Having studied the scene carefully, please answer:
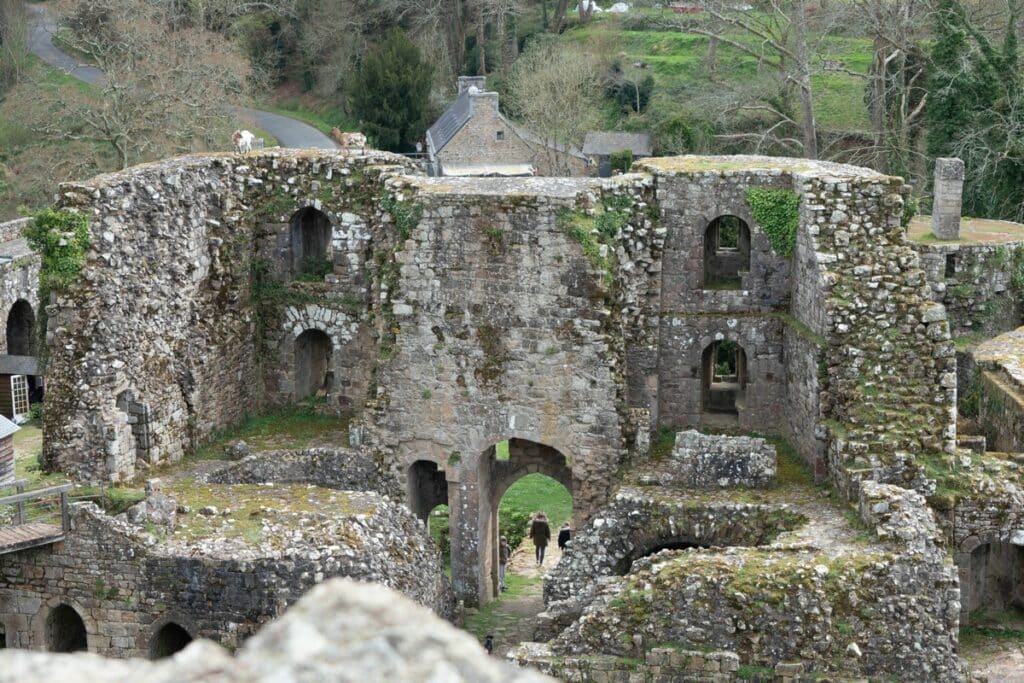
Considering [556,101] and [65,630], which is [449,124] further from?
[65,630]

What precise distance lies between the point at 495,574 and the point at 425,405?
126 inches

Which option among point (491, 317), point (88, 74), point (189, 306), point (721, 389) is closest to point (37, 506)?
point (189, 306)

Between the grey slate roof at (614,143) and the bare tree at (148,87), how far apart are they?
33.6ft

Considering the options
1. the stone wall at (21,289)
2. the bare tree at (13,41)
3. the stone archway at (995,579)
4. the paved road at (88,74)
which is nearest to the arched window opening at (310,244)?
the stone archway at (995,579)

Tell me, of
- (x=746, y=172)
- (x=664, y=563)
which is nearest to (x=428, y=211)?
(x=746, y=172)

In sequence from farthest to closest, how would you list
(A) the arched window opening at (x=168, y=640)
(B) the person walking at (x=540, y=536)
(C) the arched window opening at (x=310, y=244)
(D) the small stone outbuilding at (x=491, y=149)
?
(D) the small stone outbuilding at (x=491, y=149) → (B) the person walking at (x=540, y=536) → (C) the arched window opening at (x=310, y=244) → (A) the arched window opening at (x=168, y=640)

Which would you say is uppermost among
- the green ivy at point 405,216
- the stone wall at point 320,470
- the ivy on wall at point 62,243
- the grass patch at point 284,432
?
the green ivy at point 405,216

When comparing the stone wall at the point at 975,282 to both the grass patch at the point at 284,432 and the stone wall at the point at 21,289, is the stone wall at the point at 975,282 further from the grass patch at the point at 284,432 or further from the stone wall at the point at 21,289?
the stone wall at the point at 21,289

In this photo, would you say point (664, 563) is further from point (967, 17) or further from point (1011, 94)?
point (967, 17)

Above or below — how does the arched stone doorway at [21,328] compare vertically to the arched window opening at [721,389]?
above

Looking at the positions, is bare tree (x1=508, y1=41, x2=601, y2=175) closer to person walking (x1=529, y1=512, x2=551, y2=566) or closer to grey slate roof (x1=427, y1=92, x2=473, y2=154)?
grey slate roof (x1=427, y1=92, x2=473, y2=154)

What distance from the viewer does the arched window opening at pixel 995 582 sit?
24.1 metres

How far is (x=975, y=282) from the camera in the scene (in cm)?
3250

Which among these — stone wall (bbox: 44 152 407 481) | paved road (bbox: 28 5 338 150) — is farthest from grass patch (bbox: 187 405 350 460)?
paved road (bbox: 28 5 338 150)
